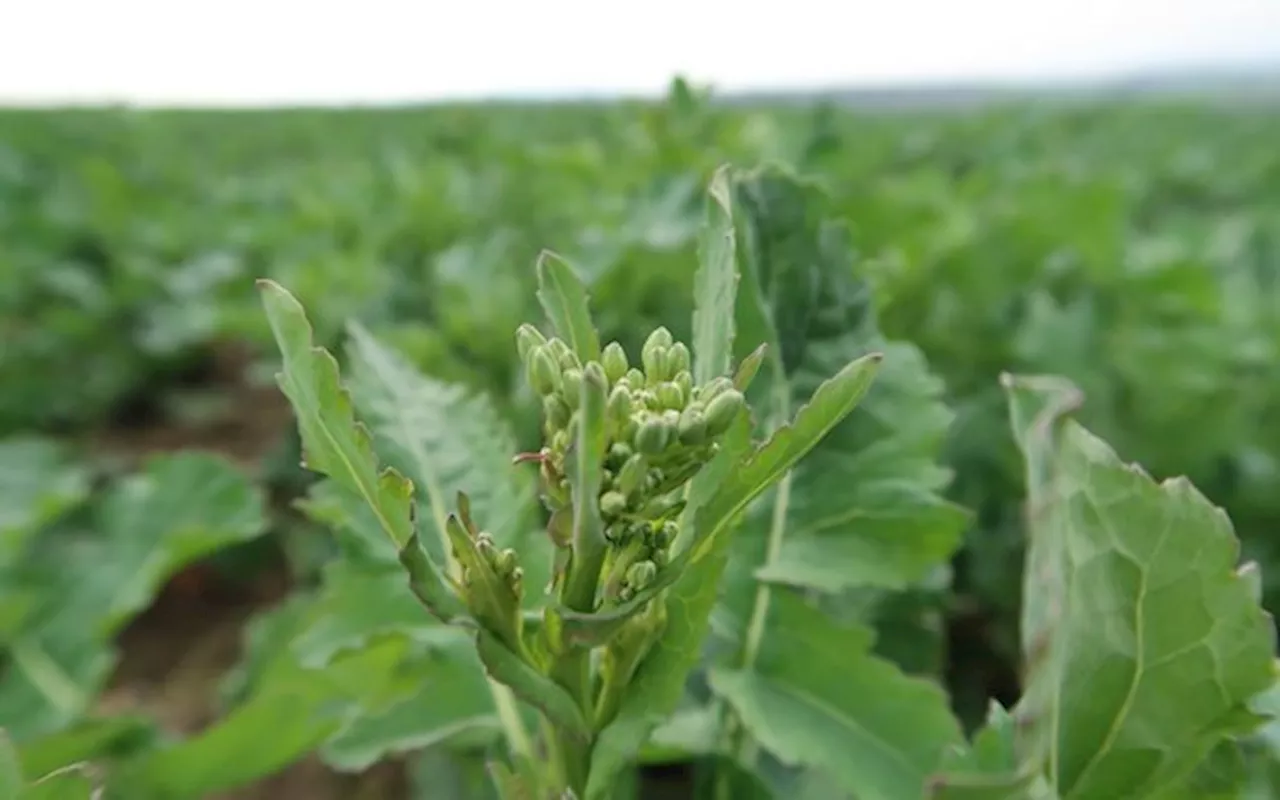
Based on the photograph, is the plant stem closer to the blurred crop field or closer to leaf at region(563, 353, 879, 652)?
leaf at region(563, 353, 879, 652)

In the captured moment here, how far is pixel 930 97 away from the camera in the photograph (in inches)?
965

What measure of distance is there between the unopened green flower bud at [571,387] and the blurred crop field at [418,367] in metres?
0.43

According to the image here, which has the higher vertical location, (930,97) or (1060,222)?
(1060,222)

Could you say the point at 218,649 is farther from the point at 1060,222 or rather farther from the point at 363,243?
the point at 1060,222

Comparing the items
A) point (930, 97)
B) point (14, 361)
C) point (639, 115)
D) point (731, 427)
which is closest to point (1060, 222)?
point (639, 115)

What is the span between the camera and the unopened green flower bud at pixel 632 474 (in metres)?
0.67

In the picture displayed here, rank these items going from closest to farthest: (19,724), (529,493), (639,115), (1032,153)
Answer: (529,493)
(19,724)
(639,115)
(1032,153)

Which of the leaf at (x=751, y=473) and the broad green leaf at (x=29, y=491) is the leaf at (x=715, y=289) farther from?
the broad green leaf at (x=29, y=491)

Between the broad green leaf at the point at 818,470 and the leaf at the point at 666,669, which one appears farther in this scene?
the broad green leaf at the point at 818,470

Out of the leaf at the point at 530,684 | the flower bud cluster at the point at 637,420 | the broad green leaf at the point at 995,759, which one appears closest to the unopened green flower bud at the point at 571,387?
the flower bud cluster at the point at 637,420

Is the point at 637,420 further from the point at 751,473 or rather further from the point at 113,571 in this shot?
the point at 113,571

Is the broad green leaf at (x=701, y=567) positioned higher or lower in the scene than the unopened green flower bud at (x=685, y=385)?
lower

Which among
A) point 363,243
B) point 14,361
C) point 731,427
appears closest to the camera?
point 731,427

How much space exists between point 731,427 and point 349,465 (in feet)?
0.74
